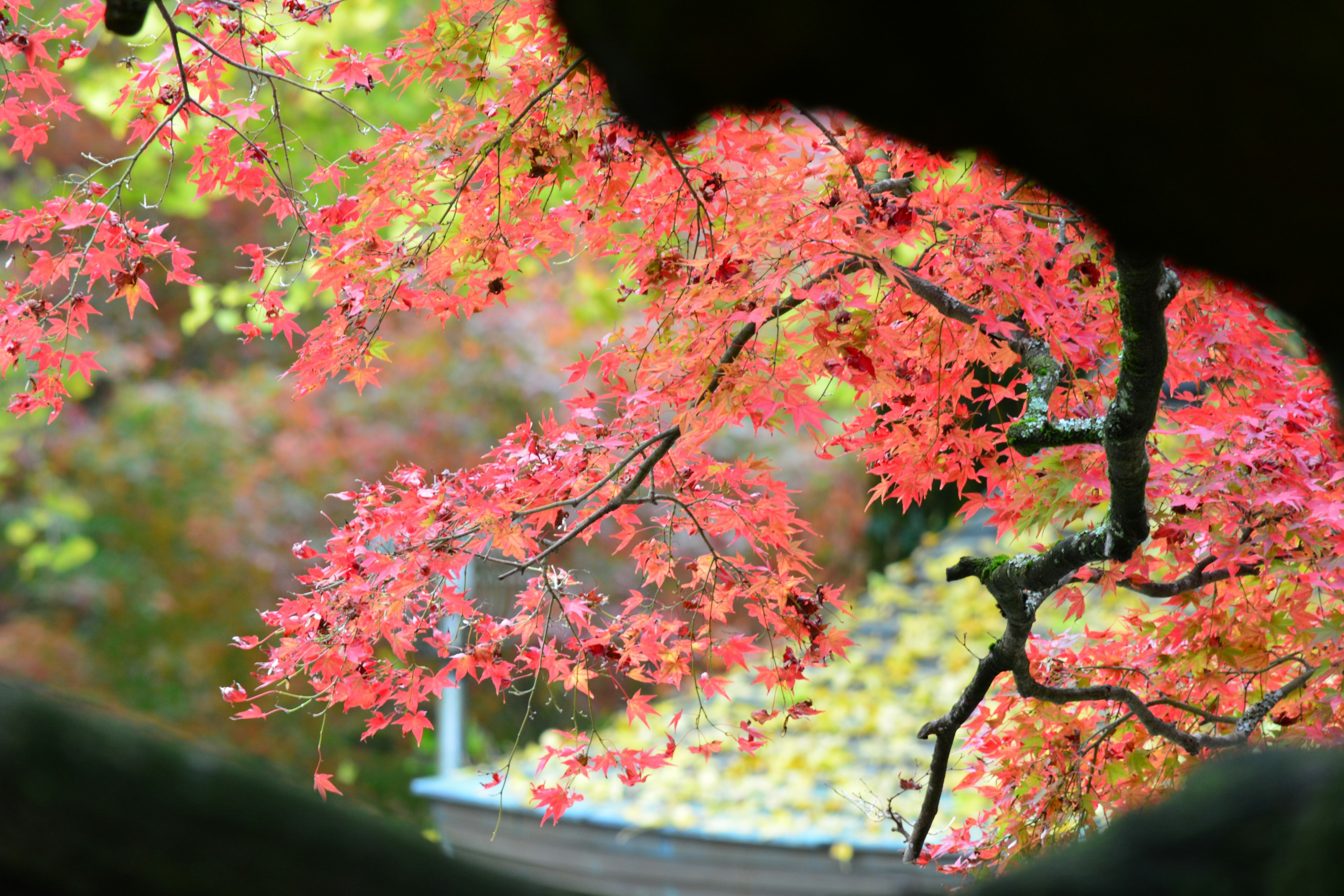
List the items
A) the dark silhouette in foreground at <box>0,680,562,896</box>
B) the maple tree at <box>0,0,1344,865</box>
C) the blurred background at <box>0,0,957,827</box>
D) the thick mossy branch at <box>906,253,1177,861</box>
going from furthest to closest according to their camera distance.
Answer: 1. the blurred background at <box>0,0,957,827</box>
2. the maple tree at <box>0,0,1344,865</box>
3. the thick mossy branch at <box>906,253,1177,861</box>
4. the dark silhouette in foreground at <box>0,680,562,896</box>

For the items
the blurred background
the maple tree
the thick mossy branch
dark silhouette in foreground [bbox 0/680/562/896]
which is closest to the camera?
dark silhouette in foreground [bbox 0/680/562/896]

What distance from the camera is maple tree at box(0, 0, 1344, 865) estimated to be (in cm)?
217

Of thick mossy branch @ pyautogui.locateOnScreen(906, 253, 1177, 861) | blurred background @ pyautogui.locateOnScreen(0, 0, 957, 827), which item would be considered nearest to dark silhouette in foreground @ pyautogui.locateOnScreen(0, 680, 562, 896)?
thick mossy branch @ pyautogui.locateOnScreen(906, 253, 1177, 861)

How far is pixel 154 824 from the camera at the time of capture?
57cm

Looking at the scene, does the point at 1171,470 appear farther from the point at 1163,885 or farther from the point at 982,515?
the point at 982,515

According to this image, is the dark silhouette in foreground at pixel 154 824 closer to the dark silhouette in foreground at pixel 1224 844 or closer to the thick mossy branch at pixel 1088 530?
the dark silhouette in foreground at pixel 1224 844

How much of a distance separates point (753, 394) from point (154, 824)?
1656 mm

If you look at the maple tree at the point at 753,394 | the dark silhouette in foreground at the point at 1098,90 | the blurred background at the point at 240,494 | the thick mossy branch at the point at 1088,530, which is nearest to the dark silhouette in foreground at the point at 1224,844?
the dark silhouette in foreground at the point at 1098,90

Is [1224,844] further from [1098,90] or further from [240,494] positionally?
[240,494]

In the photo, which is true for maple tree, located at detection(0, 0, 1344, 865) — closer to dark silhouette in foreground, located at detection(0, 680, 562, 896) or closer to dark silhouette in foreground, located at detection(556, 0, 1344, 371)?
dark silhouette in foreground, located at detection(556, 0, 1344, 371)

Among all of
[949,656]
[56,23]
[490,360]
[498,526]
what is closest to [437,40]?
[498,526]

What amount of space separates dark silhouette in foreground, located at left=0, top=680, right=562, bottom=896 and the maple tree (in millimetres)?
1488

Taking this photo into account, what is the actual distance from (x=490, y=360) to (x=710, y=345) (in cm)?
633

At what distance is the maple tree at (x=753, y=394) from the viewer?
7.12ft
